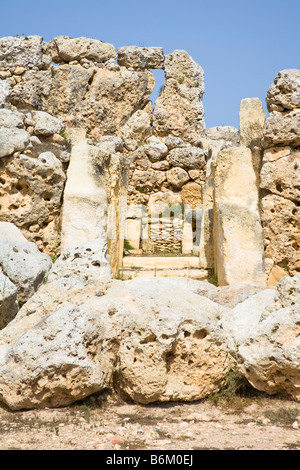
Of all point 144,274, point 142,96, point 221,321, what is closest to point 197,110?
point 142,96

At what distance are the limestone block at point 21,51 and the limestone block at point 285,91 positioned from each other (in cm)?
1155

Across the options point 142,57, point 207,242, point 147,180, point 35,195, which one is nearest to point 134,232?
point 147,180

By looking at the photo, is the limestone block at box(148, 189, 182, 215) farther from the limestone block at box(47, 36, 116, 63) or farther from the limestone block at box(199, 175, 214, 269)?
the limestone block at box(47, 36, 116, 63)

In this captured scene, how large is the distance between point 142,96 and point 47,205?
1152 cm

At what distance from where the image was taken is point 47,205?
7926mm

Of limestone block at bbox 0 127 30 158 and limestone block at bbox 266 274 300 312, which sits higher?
limestone block at bbox 0 127 30 158

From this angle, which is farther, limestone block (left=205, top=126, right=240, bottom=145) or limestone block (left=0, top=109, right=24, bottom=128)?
limestone block (left=205, top=126, right=240, bottom=145)

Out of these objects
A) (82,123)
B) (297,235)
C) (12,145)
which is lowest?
(297,235)

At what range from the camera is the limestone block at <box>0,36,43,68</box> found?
1812 centimetres

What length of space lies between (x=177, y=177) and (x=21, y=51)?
7237 millimetres

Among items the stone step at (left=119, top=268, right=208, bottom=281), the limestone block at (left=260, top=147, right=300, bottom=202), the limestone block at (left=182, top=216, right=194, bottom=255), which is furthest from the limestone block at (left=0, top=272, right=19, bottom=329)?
the limestone block at (left=182, top=216, right=194, bottom=255)

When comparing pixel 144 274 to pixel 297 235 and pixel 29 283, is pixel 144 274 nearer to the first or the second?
pixel 297 235

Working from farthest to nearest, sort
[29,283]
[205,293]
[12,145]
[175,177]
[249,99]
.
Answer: [175,177] → [249,99] → [12,145] → [205,293] → [29,283]

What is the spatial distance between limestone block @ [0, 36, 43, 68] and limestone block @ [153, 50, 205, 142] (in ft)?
12.9
